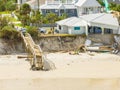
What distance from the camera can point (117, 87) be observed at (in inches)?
1174

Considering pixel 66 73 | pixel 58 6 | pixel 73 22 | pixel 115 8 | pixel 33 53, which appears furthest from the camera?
pixel 58 6

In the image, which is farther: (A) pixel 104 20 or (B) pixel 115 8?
(B) pixel 115 8

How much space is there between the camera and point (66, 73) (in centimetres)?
3425

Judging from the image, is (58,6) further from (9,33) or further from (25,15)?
(9,33)

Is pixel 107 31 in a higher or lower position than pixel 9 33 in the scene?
lower

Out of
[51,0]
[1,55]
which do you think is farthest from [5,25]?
[51,0]

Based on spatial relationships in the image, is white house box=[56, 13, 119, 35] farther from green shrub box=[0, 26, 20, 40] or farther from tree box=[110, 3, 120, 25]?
green shrub box=[0, 26, 20, 40]

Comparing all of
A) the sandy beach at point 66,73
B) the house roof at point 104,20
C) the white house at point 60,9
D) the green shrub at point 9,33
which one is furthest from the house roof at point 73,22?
the white house at point 60,9

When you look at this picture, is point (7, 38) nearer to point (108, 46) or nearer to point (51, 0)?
point (108, 46)

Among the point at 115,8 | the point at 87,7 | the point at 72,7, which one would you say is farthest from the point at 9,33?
the point at 115,8

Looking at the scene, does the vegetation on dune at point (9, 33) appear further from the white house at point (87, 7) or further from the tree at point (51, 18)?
the white house at point (87, 7)

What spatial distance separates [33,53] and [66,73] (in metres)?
4.62

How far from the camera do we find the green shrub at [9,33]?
145 feet

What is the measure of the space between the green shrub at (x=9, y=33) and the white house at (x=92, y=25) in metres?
6.36
